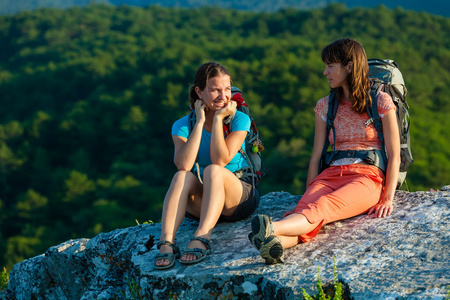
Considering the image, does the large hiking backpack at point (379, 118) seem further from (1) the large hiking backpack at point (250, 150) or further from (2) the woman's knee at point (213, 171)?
(2) the woman's knee at point (213, 171)

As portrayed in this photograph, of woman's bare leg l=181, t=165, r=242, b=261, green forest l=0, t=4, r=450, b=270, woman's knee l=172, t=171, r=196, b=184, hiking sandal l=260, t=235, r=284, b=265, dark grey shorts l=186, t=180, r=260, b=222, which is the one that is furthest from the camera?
green forest l=0, t=4, r=450, b=270

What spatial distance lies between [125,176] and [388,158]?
47.2m

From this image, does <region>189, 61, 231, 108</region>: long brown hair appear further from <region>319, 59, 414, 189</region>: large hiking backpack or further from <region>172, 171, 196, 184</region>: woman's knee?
<region>319, 59, 414, 189</region>: large hiking backpack

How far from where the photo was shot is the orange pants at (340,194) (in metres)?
3.54

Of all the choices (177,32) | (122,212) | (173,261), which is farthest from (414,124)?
(177,32)

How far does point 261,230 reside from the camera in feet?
10.3

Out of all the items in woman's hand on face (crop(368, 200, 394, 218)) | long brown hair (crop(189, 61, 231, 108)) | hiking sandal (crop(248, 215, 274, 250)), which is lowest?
hiking sandal (crop(248, 215, 274, 250))

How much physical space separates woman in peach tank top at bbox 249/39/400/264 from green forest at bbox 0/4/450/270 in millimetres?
29967

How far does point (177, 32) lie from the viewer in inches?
3467

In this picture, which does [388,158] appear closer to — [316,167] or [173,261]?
[316,167]

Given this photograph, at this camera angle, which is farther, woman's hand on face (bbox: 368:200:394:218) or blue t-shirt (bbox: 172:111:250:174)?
blue t-shirt (bbox: 172:111:250:174)

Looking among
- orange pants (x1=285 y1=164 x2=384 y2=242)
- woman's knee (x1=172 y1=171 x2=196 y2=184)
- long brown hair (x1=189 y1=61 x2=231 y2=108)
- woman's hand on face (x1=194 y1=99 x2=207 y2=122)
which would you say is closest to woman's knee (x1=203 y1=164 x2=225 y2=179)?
woman's knee (x1=172 y1=171 x2=196 y2=184)

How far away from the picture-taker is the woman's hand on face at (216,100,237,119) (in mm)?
3840

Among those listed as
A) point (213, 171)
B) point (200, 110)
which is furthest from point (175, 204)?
point (200, 110)
